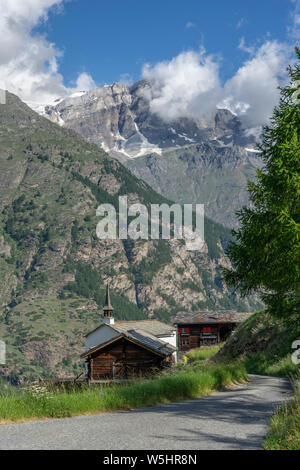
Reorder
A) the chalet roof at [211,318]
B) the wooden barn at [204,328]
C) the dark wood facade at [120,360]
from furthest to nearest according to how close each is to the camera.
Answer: the wooden barn at [204,328] → the chalet roof at [211,318] → the dark wood facade at [120,360]

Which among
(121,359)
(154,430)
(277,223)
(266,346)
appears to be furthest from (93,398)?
(121,359)

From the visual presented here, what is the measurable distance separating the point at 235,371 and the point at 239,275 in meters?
6.07

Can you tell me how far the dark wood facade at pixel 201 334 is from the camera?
304 feet

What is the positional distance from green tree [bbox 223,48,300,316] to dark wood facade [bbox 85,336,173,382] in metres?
30.2

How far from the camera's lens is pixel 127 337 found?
45375 millimetres

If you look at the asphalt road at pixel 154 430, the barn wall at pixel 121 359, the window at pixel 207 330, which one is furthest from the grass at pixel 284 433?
the window at pixel 207 330

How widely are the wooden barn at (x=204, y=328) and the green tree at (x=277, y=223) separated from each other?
7448 cm

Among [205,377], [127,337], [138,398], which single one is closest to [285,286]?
[205,377]

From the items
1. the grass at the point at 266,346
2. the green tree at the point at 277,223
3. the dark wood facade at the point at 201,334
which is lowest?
the dark wood facade at the point at 201,334

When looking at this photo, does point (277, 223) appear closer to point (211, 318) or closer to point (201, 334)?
point (211, 318)

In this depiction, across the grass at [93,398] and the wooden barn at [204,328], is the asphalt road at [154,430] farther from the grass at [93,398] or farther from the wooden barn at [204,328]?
the wooden barn at [204,328]

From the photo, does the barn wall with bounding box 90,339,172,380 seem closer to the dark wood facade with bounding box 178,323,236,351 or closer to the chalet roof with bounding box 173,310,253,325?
the chalet roof with bounding box 173,310,253,325
